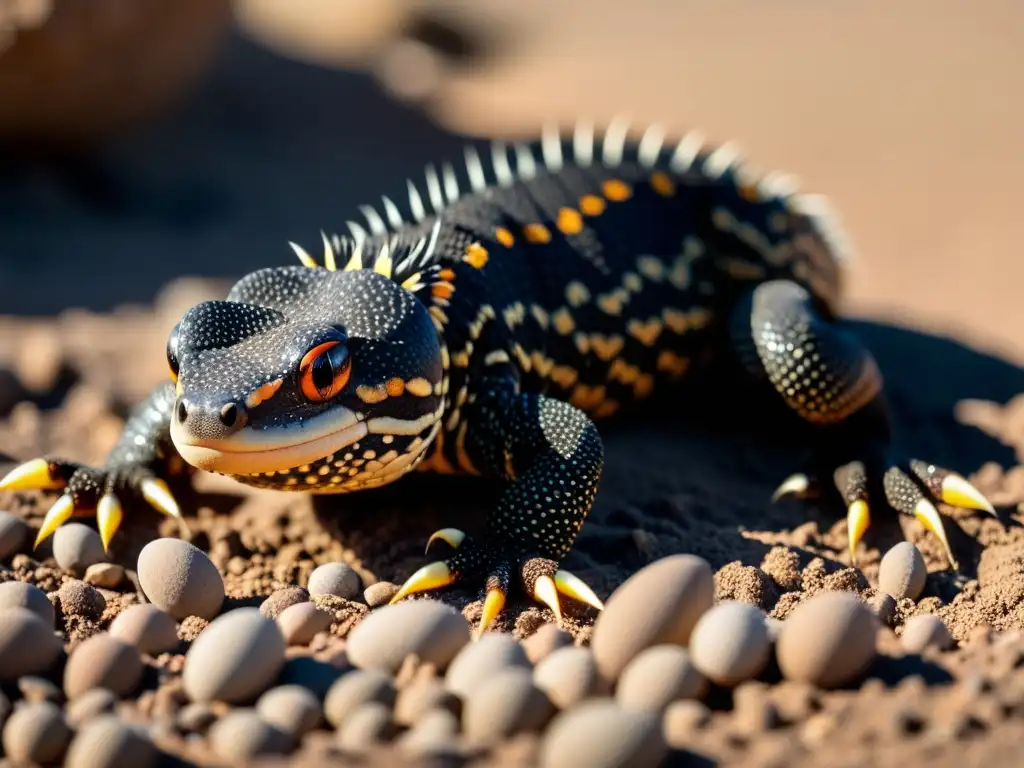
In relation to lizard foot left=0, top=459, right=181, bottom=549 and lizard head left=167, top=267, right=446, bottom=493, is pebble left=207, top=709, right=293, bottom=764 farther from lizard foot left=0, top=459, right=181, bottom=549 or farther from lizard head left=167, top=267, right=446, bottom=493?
lizard foot left=0, top=459, right=181, bottom=549

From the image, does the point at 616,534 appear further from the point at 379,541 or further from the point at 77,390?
the point at 77,390

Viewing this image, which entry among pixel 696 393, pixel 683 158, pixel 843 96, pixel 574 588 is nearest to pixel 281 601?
pixel 574 588

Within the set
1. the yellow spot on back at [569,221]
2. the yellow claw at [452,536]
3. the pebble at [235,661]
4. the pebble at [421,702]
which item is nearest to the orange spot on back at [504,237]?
the yellow spot on back at [569,221]

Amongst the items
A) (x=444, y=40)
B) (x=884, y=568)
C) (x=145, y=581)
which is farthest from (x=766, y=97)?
(x=145, y=581)

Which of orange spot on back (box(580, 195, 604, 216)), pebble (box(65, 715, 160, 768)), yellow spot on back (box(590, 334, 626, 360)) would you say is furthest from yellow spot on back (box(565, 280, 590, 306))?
pebble (box(65, 715, 160, 768))

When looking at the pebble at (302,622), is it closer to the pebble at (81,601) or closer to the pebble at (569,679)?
the pebble at (81,601)

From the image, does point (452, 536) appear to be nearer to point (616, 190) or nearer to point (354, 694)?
point (354, 694)
